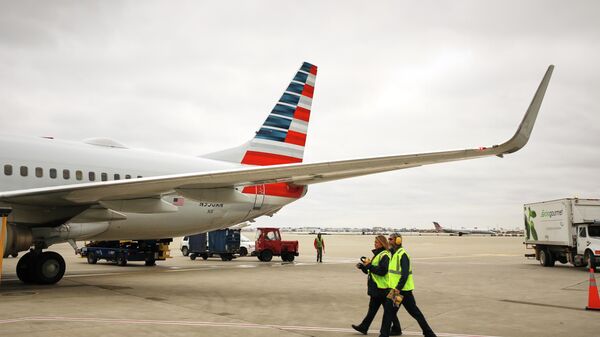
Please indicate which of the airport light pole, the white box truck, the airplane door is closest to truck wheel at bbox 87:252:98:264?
the airplane door

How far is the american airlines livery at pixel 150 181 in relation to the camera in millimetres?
11797

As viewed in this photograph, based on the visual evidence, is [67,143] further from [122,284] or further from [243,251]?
[243,251]

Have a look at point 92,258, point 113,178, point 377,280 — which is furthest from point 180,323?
→ point 92,258

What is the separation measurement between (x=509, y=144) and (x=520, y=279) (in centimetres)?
1019

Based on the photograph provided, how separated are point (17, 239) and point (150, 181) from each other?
14.1ft

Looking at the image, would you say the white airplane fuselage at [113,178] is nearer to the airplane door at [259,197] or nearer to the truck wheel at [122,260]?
the airplane door at [259,197]

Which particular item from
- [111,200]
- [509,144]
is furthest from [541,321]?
[111,200]

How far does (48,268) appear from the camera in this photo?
14859mm

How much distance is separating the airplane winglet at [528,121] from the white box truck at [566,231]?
14195 millimetres

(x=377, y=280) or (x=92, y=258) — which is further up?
(x=377, y=280)

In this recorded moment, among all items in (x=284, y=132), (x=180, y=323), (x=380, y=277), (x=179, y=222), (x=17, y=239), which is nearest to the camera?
(x=380, y=277)

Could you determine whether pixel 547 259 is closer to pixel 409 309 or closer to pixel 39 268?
pixel 409 309

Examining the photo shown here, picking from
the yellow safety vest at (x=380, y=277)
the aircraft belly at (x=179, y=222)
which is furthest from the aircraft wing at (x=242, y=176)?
the yellow safety vest at (x=380, y=277)

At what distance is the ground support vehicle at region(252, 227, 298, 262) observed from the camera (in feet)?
97.0
